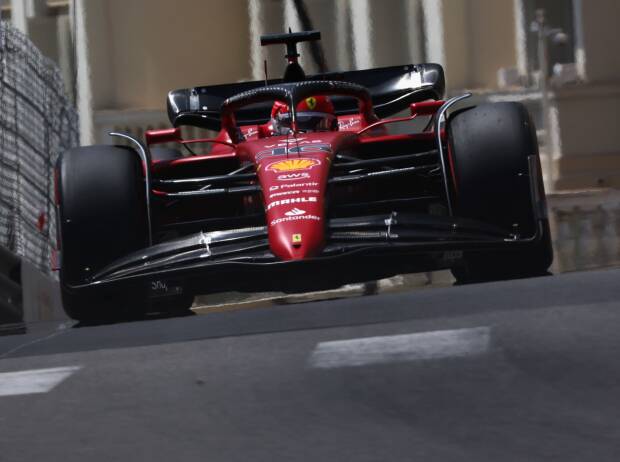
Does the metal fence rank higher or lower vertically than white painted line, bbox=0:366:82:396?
higher

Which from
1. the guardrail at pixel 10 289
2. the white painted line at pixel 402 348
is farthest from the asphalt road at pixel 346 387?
the guardrail at pixel 10 289

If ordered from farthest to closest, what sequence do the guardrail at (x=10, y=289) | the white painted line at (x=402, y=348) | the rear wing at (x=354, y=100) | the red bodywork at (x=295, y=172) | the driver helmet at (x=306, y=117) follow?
the guardrail at (x=10, y=289), the rear wing at (x=354, y=100), the driver helmet at (x=306, y=117), the red bodywork at (x=295, y=172), the white painted line at (x=402, y=348)

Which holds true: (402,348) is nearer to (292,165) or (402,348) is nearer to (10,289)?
(292,165)

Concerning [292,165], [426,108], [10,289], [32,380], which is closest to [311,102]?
[426,108]

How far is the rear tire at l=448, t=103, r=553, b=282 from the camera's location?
9.19 metres

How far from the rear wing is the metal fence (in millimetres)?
2402

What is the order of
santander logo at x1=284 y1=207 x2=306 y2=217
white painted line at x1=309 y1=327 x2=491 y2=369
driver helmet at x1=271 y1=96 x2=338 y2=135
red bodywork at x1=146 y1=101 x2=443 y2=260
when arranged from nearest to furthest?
white painted line at x1=309 y1=327 x2=491 y2=369, red bodywork at x1=146 y1=101 x2=443 y2=260, santander logo at x1=284 y1=207 x2=306 y2=217, driver helmet at x1=271 y1=96 x2=338 y2=135

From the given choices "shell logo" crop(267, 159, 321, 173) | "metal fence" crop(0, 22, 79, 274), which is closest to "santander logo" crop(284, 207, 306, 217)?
"shell logo" crop(267, 159, 321, 173)

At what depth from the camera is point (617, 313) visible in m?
6.77

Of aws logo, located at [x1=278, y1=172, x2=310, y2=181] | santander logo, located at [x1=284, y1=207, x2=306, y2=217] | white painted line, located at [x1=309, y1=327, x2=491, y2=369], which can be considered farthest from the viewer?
aws logo, located at [x1=278, y1=172, x2=310, y2=181]

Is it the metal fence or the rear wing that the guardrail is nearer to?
the metal fence

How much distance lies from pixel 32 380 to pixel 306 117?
4513 mm

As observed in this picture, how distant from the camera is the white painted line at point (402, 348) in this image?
20.4 ft

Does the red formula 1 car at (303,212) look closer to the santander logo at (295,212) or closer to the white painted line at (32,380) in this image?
the santander logo at (295,212)
